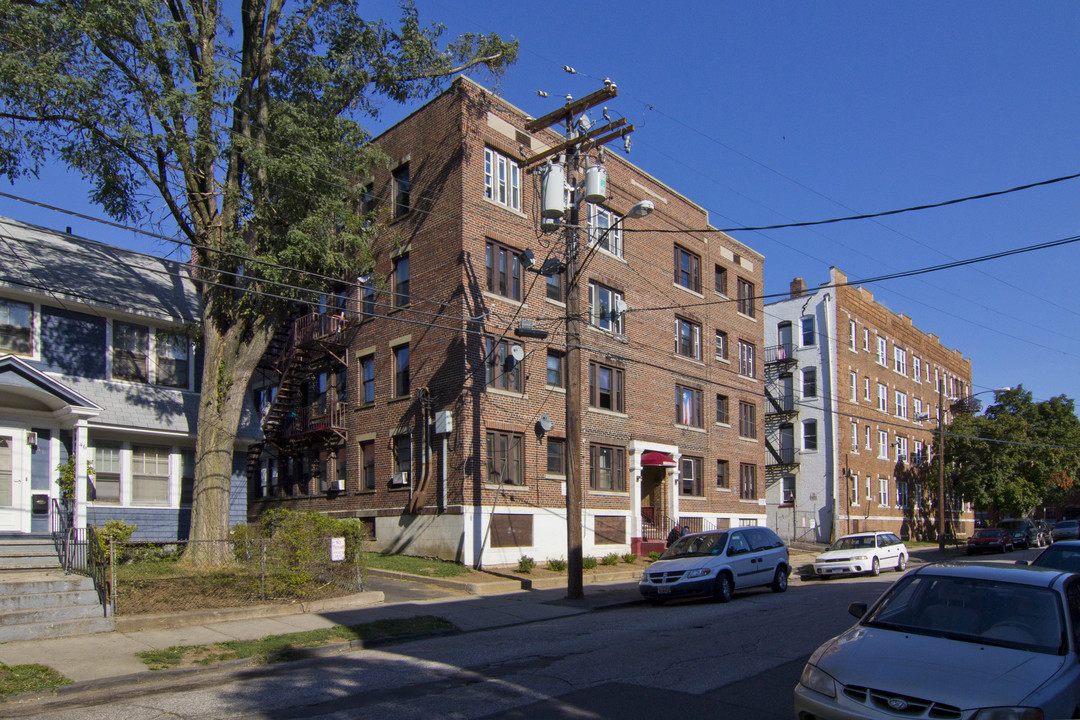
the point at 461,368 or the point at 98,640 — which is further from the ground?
the point at 461,368

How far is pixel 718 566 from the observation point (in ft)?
57.7

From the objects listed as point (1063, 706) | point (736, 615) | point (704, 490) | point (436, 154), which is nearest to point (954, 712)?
point (1063, 706)

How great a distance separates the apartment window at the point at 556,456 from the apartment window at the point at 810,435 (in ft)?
76.8

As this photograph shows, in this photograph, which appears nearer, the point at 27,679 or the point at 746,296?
the point at 27,679

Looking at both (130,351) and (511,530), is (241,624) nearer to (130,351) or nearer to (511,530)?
(130,351)

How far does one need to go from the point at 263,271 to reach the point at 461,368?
24.0 ft

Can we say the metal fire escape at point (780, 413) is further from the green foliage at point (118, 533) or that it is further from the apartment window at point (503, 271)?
the green foliage at point (118, 533)

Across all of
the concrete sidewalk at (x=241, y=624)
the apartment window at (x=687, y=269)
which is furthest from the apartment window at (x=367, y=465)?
the apartment window at (x=687, y=269)

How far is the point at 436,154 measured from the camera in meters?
25.0

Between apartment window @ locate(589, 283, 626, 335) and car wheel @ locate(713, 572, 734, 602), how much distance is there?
1155 centimetres

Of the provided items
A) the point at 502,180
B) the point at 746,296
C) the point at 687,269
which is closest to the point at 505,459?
the point at 502,180

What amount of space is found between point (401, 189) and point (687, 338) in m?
13.4

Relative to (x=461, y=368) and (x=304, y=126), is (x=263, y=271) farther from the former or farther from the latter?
(x=461, y=368)

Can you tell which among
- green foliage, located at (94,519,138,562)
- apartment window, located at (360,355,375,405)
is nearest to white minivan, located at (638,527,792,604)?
green foliage, located at (94,519,138,562)
